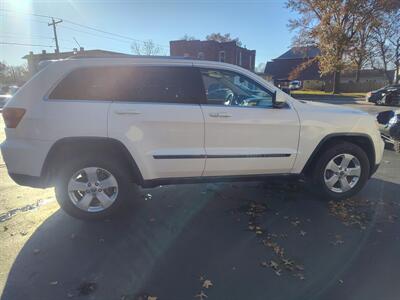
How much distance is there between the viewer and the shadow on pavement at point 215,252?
259cm

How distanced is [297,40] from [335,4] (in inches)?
197

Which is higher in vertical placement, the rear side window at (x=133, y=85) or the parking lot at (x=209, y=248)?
the rear side window at (x=133, y=85)

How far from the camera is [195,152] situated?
3.74 metres

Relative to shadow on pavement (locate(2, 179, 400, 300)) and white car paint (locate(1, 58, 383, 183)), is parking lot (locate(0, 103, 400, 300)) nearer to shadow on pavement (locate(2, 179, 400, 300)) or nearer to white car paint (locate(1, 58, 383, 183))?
shadow on pavement (locate(2, 179, 400, 300))

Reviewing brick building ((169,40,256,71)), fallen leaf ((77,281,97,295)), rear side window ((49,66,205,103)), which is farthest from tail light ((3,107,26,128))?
brick building ((169,40,256,71))

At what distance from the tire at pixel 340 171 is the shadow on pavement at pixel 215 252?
21cm

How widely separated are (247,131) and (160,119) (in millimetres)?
1093

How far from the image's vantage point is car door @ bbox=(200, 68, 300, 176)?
12.2 feet

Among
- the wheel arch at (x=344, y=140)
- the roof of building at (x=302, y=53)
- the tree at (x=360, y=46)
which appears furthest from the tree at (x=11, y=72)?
the wheel arch at (x=344, y=140)

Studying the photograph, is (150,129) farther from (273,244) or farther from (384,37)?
(384,37)

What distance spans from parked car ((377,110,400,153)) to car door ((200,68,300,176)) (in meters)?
4.09

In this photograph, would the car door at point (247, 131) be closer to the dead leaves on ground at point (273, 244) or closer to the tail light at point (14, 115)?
the dead leaves on ground at point (273, 244)

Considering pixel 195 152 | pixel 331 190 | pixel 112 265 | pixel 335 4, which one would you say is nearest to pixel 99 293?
pixel 112 265

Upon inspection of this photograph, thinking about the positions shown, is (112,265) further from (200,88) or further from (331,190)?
(331,190)
